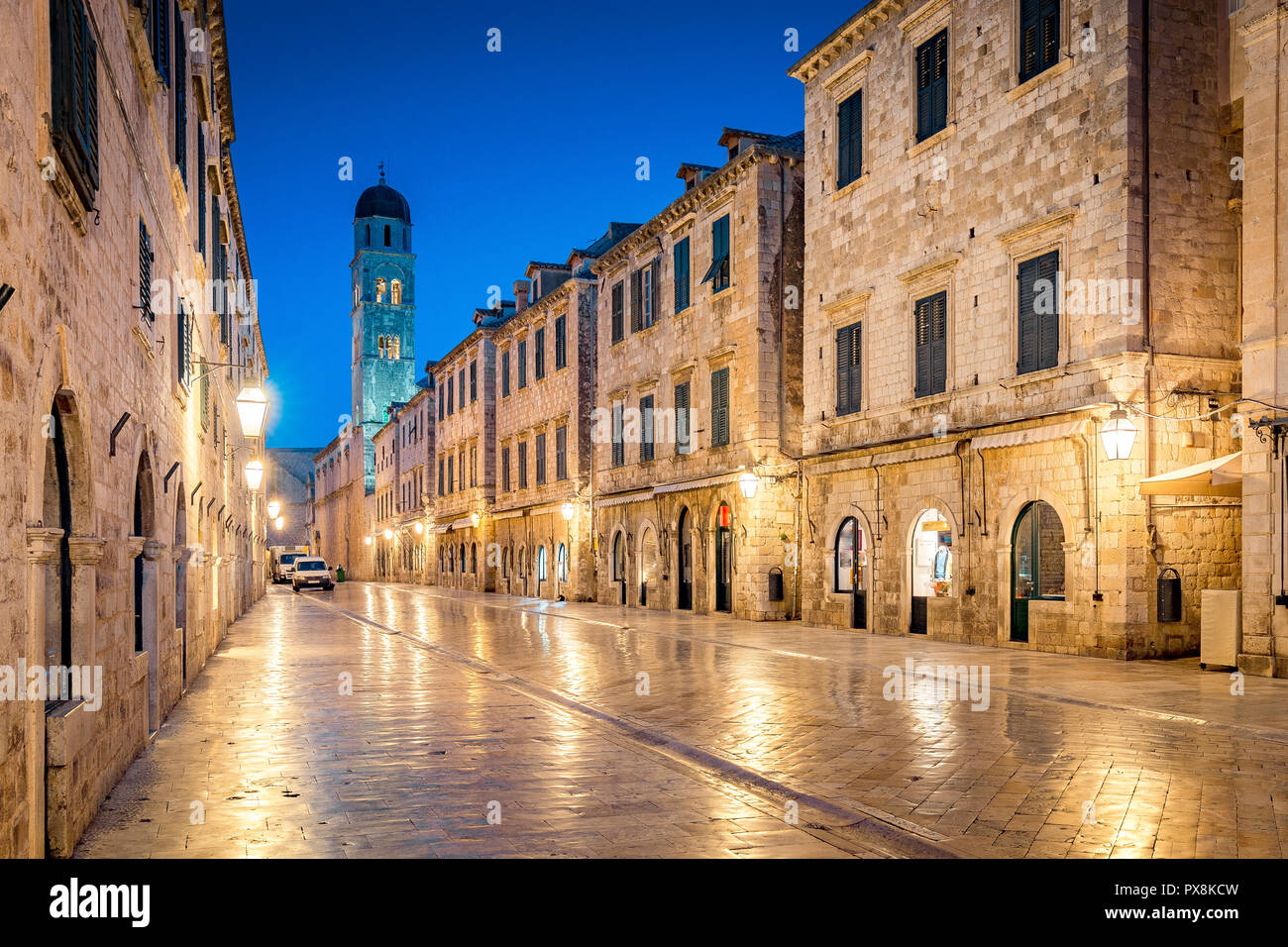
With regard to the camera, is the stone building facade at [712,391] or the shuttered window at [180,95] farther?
the stone building facade at [712,391]

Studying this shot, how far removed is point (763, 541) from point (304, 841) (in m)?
20.4

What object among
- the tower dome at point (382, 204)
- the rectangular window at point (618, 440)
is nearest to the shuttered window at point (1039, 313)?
the rectangular window at point (618, 440)

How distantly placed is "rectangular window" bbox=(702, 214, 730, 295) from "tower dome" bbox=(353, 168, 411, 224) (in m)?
66.6

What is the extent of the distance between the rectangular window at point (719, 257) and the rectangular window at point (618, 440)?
723cm

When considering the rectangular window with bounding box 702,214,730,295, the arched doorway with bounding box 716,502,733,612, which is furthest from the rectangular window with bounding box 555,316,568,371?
the arched doorway with bounding box 716,502,733,612

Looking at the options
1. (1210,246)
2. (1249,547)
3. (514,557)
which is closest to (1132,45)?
(1210,246)

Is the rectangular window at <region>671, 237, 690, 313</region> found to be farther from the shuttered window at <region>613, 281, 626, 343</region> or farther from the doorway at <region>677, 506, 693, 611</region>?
the doorway at <region>677, 506, 693, 611</region>

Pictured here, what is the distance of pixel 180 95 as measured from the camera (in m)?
13.9

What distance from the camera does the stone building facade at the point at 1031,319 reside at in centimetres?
1616

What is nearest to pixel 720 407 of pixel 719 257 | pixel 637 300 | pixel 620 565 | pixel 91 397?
pixel 719 257

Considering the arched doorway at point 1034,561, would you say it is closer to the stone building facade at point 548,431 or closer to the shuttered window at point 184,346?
the shuttered window at point 184,346

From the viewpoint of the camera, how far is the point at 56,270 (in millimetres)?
5844

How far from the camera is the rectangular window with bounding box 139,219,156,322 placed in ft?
30.7

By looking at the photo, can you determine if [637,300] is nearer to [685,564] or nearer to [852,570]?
[685,564]
